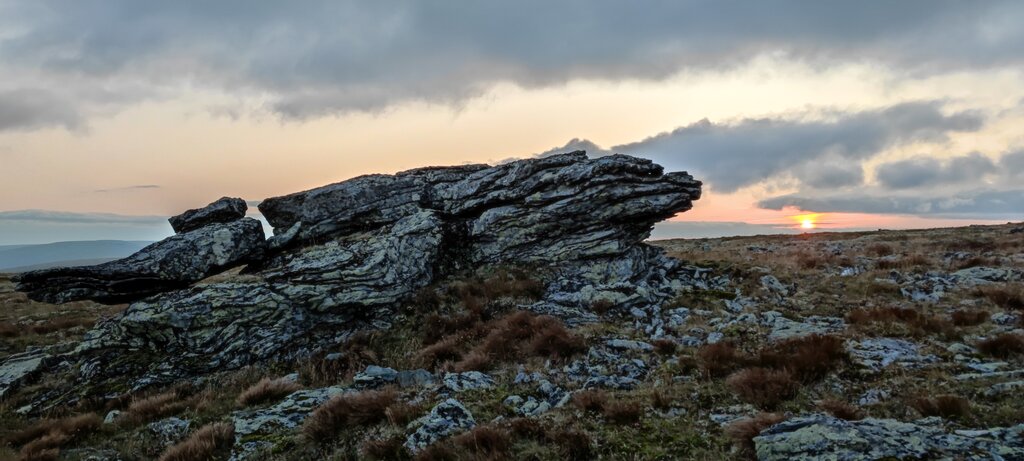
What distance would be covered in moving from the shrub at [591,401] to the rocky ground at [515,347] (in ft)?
0.20

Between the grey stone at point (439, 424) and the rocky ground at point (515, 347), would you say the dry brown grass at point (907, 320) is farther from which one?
the grey stone at point (439, 424)

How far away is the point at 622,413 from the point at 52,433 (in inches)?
574

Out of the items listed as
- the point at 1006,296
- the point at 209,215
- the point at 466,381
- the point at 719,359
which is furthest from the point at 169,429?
the point at 1006,296

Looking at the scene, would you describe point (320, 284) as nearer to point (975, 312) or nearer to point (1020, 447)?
point (1020, 447)

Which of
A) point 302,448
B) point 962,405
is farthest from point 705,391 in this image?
point 302,448

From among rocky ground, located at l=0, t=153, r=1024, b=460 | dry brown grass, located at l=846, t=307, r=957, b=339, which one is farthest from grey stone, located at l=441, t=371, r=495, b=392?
dry brown grass, located at l=846, t=307, r=957, b=339

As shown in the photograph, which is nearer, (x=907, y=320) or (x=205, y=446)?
(x=205, y=446)

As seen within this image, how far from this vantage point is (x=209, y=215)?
76.6 ft

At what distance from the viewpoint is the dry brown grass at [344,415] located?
10.2 meters

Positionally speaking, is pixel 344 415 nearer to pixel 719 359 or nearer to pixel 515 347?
pixel 515 347

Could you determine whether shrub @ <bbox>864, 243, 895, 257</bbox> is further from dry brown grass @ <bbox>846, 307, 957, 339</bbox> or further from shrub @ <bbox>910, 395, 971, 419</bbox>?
shrub @ <bbox>910, 395, 971, 419</bbox>

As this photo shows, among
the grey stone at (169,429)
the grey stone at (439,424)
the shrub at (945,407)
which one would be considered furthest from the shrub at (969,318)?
the grey stone at (169,429)

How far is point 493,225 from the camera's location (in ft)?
78.1

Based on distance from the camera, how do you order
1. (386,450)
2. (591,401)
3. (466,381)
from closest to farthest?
(386,450) < (591,401) < (466,381)
